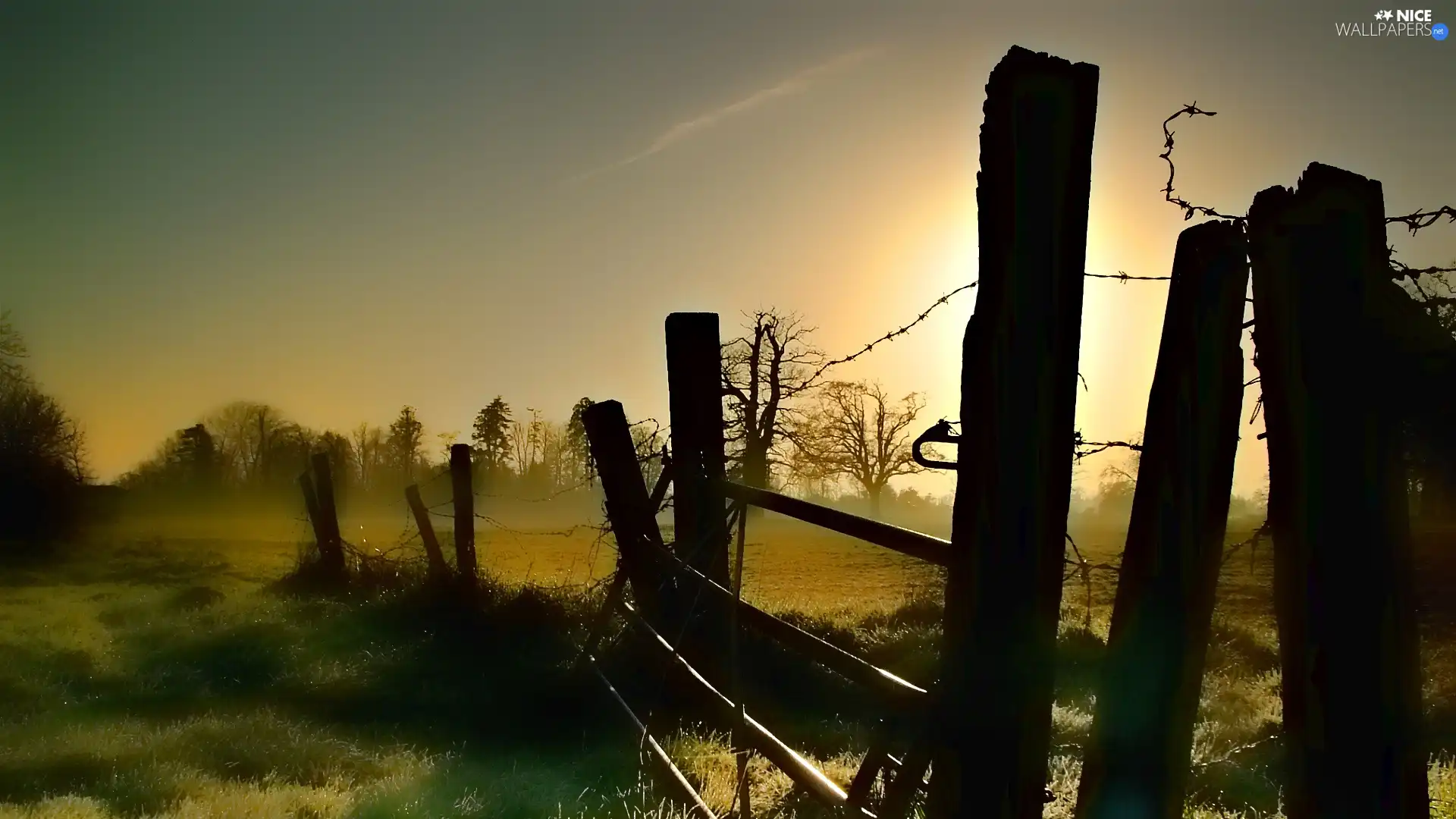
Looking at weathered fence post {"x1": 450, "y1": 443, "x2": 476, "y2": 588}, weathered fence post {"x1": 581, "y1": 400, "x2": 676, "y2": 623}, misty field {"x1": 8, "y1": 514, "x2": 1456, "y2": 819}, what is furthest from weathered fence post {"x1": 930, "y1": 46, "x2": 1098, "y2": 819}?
weathered fence post {"x1": 450, "y1": 443, "x2": 476, "y2": 588}

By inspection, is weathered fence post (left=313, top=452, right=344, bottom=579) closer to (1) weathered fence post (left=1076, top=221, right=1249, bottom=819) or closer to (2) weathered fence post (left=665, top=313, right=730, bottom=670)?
(2) weathered fence post (left=665, top=313, right=730, bottom=670)

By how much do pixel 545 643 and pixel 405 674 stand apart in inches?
46.7

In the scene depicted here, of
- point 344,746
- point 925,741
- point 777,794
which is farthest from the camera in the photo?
point 344,746

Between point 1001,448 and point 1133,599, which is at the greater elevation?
point 1001,448

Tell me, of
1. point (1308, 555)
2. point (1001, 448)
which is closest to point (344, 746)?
point (1001, 448)

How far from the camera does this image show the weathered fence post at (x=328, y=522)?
12719 millimetres

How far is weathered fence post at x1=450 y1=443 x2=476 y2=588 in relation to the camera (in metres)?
10.3

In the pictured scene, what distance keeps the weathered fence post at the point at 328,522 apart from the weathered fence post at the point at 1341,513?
12.5 meters

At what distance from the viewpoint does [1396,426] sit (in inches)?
75.4

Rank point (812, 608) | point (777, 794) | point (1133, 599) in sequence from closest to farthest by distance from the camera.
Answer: point (1133, 599) → point (777, 794) → point (812, 608)

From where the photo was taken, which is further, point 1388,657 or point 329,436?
point 329,436

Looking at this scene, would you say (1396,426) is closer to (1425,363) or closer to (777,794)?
(1425,363)

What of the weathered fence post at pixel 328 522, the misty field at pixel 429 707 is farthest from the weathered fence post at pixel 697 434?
the weathered fence post at pixel 328 522

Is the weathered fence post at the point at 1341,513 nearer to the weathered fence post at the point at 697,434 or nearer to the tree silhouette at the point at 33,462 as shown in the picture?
the weathered fence post at the point at 697,434
